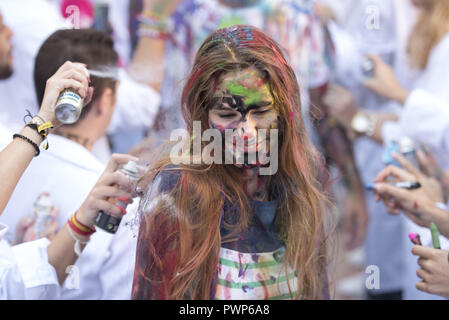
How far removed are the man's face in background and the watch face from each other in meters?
1.43

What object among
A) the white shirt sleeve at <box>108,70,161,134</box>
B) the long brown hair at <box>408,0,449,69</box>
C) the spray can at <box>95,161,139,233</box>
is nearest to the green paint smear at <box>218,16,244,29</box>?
the white shirt sleeve at <box>108,70,161,134</box>

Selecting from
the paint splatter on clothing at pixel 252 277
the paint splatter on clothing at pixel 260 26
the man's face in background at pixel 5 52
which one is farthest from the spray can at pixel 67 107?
the paint splatter on clothing at pixel 260 26

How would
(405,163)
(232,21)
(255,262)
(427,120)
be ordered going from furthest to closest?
(232,21), (427,120), (405,163), (255,262)

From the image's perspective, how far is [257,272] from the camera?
1.14 meters

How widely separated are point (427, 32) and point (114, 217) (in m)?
1.76

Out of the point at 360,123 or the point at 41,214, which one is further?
the point at 360,123

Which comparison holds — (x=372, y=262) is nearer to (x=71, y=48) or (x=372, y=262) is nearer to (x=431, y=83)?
(x=431, y=83)

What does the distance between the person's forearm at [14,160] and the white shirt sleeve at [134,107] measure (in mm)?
881

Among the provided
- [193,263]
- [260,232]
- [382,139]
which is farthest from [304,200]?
[382,139]

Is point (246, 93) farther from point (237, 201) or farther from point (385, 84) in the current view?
point (385, 84)

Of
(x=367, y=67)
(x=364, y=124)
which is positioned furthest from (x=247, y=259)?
(x=367, y=67)

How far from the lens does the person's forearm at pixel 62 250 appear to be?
3.98ft

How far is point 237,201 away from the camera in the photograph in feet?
3.76

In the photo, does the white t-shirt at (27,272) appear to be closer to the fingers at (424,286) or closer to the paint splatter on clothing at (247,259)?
the paint splatter on clothing at (247,259)
